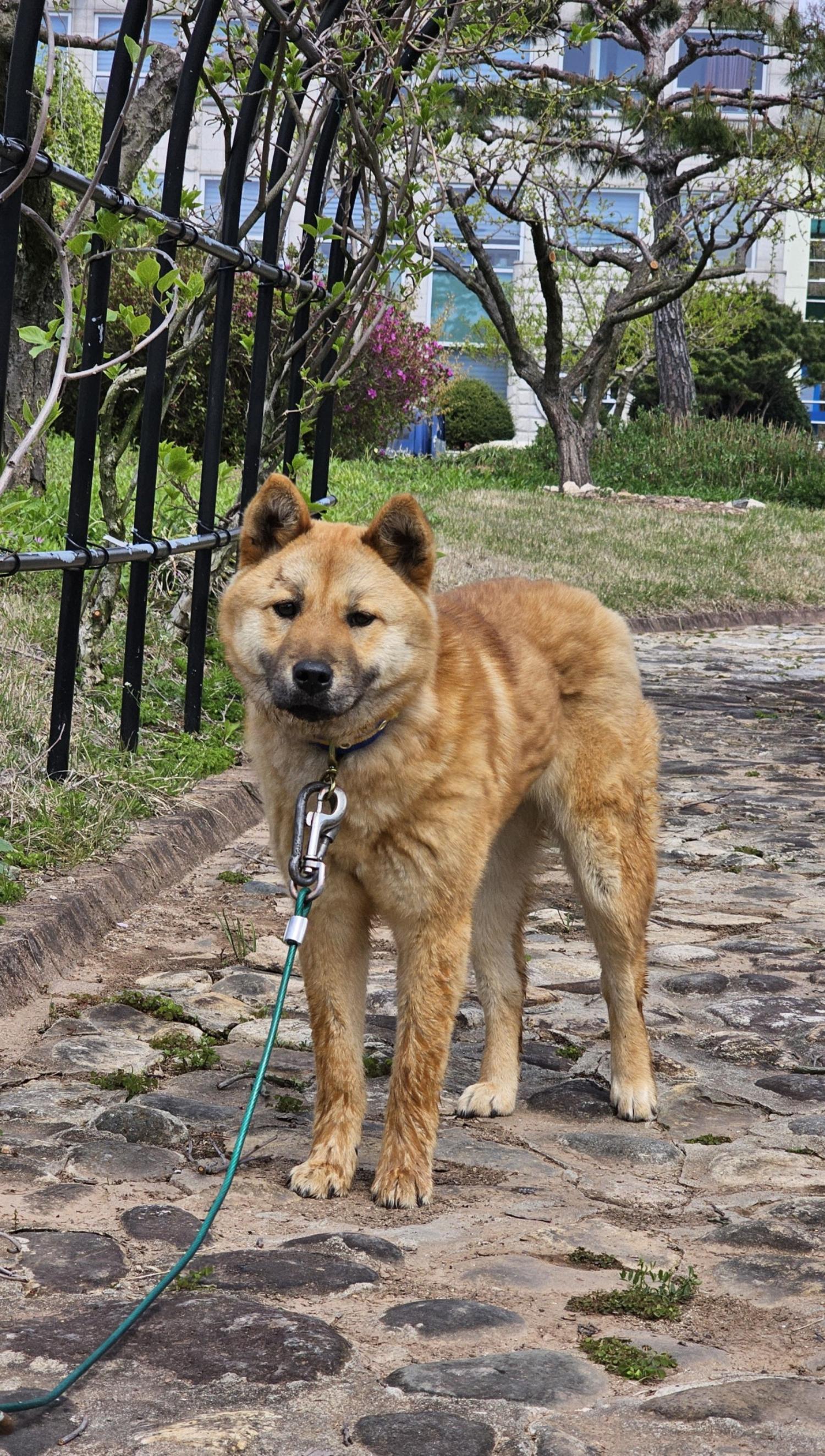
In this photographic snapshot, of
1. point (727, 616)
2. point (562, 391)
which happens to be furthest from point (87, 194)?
point (562, 391)

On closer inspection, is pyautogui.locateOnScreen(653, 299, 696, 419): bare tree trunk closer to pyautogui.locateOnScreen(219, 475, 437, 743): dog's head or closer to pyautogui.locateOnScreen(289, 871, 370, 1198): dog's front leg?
pyautogui.locateOnScreen(219, 475, 437, 743): dog's head

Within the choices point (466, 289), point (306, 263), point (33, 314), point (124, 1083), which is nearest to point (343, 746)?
point (124, 1083)

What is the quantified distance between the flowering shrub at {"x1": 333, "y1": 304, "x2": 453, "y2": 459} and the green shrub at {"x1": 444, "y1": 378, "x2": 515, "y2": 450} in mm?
15256

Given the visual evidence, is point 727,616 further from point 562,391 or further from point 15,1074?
point 15,1074

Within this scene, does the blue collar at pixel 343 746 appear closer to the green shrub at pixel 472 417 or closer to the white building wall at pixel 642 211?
the green shrub at pixel 472 417

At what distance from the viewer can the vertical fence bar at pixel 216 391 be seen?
698 cm

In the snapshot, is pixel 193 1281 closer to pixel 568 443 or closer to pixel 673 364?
pixel 568 443

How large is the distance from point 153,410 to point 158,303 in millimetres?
735

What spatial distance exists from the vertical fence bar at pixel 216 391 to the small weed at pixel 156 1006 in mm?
2746

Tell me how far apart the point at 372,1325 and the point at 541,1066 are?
178 cm

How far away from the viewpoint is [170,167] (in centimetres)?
645

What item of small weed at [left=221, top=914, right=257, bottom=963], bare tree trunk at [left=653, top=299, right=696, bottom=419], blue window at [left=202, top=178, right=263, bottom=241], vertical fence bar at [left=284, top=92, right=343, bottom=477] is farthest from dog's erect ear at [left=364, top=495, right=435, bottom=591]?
bare tree trunk at [left=653, top=299, right=696, bottom=419]

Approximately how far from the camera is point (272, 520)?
11.9 feet

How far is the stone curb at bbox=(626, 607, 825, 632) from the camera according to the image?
48.3 feet
